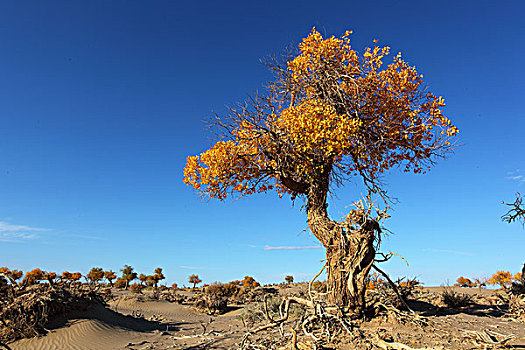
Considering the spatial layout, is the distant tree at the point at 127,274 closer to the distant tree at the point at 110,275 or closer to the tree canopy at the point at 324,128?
the distant tree at the point at 110,275

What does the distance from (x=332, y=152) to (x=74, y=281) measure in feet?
34.9

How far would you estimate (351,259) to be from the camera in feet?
26.3

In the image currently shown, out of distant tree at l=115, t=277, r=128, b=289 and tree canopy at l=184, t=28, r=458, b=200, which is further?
distant tree at l=115, t=277, r=128, b=289

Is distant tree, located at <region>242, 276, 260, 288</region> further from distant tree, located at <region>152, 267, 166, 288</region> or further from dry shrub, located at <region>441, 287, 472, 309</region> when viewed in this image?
dry shrub, located at <region>441, 287, 472, 309</region>

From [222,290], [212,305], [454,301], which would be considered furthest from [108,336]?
[222,290]

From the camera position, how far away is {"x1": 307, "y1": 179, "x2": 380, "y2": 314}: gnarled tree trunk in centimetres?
778

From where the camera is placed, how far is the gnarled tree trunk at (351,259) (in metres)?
7.78

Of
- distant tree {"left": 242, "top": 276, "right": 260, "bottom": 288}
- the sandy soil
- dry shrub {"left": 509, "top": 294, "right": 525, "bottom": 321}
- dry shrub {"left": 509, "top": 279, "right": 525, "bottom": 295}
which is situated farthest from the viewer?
distant tree {"left": 242, "top": 276, "right": 260, "bottom": 288}

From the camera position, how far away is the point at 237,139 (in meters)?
10.0

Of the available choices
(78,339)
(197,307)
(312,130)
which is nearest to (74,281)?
(78,339)

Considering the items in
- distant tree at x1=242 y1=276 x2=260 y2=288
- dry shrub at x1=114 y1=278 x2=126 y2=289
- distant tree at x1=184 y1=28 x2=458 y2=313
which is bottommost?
dry shrub at x1=114 y1=278 x2=126 y2=289

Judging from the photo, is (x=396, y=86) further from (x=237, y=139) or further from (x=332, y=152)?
(x=237, y=139)

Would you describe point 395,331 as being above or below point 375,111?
below

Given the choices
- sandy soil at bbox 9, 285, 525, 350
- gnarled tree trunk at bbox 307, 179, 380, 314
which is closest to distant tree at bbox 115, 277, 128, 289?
sandy soil at bbox 9, 285, 525, 350
